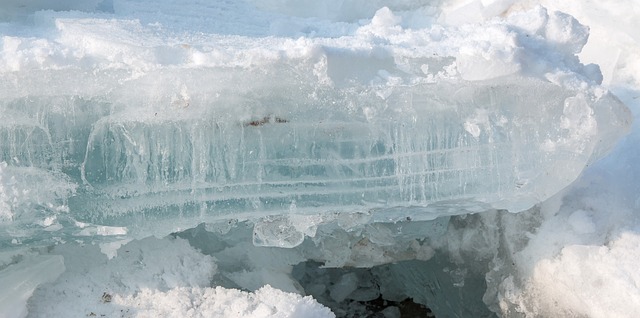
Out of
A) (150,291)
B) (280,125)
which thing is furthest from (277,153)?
(150,291)

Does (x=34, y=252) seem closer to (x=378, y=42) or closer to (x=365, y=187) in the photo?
(x=365, y=187)

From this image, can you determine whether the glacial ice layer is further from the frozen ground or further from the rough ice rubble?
the rough ice rubble

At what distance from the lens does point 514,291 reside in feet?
6.75

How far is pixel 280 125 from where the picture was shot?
1.72 meters

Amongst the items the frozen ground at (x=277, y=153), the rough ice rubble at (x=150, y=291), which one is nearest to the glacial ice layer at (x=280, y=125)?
the frozen ground at (x=277, y=153)

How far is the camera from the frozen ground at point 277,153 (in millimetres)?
1683

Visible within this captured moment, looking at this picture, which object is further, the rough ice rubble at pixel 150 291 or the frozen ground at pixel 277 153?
the rough ice rubble at pixel 150 291

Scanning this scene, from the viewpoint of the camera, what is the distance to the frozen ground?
168cm

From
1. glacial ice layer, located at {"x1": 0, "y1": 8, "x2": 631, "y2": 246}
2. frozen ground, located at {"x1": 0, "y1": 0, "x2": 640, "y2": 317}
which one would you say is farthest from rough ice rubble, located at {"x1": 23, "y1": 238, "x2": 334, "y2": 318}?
glacial ice layer, located at {"x1": 0, "y1": 8, "x2": 631, "y2": 246}

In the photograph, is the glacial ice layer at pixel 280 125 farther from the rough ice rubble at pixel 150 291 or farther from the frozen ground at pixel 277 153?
the rough ice rubble at pixel 150 291

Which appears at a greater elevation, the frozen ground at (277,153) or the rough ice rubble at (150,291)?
the frozen ground at (277,153)

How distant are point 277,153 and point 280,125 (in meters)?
0.07

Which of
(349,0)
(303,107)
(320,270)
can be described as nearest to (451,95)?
(303,107)

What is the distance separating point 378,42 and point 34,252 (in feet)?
3.25
